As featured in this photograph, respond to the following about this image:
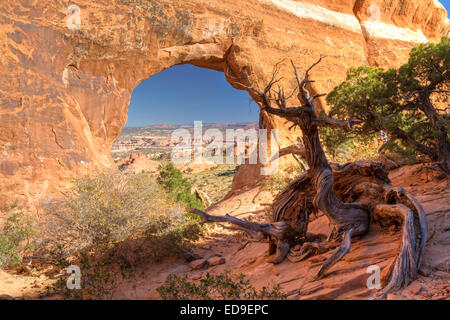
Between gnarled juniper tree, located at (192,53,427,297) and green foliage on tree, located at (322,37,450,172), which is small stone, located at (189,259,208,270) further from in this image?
green foliage on tree, located at (322,37,450,172)

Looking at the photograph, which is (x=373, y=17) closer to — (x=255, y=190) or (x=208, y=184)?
(x=255, y=190)

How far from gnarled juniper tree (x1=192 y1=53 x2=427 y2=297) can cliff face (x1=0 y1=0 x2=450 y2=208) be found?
8.25 m

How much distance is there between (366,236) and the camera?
164 inches

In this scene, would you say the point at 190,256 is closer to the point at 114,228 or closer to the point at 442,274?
the point at 114,228

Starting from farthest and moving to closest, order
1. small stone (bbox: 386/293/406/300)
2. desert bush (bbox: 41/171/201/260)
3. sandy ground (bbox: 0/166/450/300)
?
1. desert bush (bbox: 41/171/201/260)
2. sandy ground (bbox: 0/166/450/300)
3. small stone (bbox: 386/293/406/300)

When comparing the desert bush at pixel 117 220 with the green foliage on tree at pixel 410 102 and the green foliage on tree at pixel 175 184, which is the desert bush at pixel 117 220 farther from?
the green foliage on tree at pixel 175 184

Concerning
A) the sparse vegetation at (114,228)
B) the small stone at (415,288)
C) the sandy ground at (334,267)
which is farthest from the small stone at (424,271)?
the sparse vegetation at (114,228)

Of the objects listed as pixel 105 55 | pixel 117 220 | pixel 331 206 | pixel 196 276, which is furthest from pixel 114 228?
pixel 105 55

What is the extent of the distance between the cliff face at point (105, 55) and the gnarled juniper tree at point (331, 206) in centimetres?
825

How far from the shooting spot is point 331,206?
4.18 m

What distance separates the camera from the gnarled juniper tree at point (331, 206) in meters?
3.20

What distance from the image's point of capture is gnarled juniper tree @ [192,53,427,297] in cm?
320

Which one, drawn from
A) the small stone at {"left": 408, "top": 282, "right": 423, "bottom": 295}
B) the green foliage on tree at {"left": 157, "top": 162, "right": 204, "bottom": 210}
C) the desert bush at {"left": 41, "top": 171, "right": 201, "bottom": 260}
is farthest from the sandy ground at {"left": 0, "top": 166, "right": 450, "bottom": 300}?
the green foliage on tree at {"left": 157, "top": 162, "right": 204, "bottom": 210}

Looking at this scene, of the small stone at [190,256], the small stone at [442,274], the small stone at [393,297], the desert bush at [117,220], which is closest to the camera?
the small stone at [393,297]
